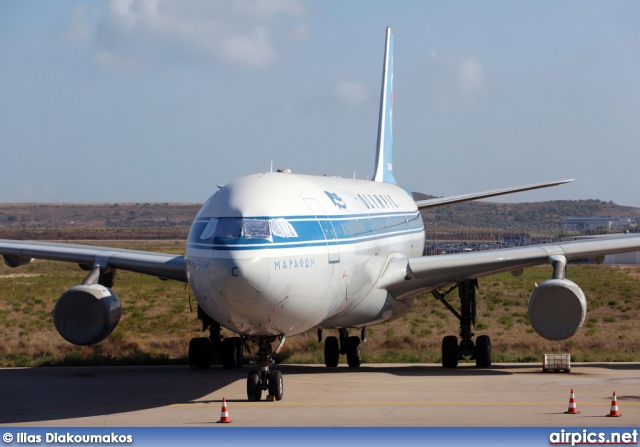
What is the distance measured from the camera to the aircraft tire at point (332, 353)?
1117 inches

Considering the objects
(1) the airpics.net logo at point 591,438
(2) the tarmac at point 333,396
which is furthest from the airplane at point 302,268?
(1) the airpics.net logo at point 591,438

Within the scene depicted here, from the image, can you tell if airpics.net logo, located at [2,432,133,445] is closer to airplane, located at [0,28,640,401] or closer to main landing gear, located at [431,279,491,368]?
airplane, located at [0,28,640,401]

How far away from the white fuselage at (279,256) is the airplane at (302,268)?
0.02 meters

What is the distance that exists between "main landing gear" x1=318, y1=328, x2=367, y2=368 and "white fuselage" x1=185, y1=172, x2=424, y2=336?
463 centimetres

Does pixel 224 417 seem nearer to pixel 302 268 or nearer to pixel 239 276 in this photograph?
pixel 239 276

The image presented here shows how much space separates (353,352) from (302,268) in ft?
32.6

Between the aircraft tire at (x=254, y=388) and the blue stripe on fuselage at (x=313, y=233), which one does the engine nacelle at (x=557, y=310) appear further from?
the aircraft tire at (x=254, y=388)

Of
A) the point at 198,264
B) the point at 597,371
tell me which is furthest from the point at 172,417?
the point at 597,371

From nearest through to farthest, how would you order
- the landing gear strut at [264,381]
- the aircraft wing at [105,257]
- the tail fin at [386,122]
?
the landing gear strut at [264,381]
the aircraft wing at [105,257]
the tail fin at [386,122]

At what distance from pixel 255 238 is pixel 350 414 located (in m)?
3.45

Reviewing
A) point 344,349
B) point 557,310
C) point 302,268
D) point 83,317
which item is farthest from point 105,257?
point 557,310

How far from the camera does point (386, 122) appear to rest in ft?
123

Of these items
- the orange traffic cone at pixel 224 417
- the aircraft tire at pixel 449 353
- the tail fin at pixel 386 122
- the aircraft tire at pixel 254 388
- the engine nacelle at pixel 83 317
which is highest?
the tail fin at pixel 386 122

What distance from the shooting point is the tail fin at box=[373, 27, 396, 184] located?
36.4 metres
